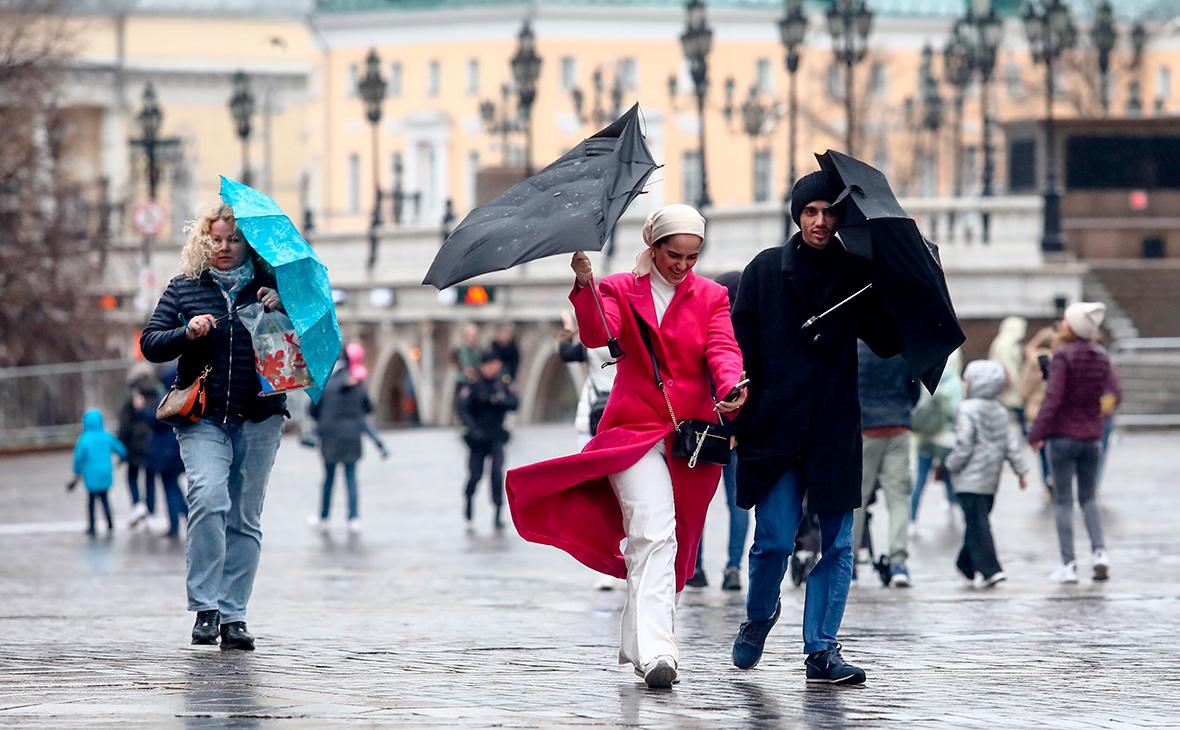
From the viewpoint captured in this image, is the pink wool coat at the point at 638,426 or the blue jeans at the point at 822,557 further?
the blue jeans at the point at 822,557

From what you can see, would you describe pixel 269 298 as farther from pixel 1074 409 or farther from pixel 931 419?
pixel 931 419

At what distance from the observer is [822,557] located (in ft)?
33.5

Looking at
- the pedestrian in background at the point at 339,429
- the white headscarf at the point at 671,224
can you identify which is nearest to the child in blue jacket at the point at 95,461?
the pedestrian in background at the point at 339,429

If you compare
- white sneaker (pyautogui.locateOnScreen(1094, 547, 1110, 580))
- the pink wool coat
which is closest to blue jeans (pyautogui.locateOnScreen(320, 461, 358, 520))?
white sneaker (pyautogui.locateOnScreen(1094, 547, 1110, 580))

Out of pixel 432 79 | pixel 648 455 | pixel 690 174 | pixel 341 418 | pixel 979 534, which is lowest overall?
pixel 979 534

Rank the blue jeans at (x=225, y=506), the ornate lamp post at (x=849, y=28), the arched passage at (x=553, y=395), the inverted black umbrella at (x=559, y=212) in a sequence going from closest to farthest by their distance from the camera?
the inverted black umbrella at (x=559, y=212)
the blue jeans at (x=225, y=506)
the ornate lamp post at (x=849, y=28)
the arched passage at (x=553, y=395)

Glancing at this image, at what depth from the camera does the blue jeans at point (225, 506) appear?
11.3 meters

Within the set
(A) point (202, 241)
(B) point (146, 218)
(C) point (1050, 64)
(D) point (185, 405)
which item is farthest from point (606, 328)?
(C) point (1050, 64)

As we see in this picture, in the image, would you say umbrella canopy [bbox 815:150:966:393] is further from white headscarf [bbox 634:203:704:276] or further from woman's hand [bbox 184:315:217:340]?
woman's hand [bbox 184:315:217:340]

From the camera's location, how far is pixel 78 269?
1724 inches

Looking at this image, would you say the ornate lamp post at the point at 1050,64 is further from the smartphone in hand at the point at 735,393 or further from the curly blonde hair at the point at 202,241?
the smartphone in hand at the point at 735,393

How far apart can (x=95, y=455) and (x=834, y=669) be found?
13.3m

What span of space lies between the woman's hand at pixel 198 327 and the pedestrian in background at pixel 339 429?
11162 mm

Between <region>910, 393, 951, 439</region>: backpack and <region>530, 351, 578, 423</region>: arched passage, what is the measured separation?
3127 cm
